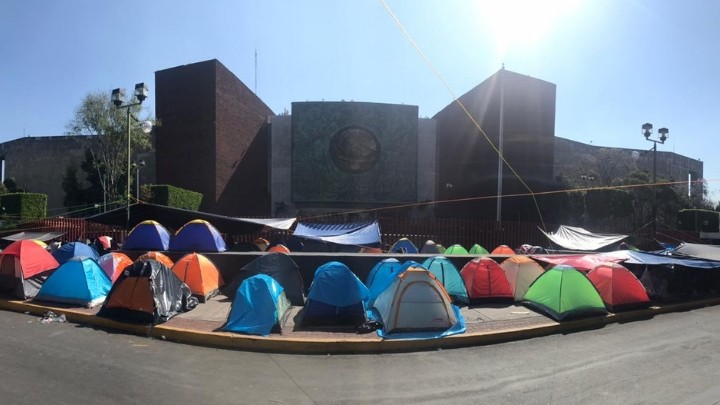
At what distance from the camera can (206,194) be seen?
3098 centimetres

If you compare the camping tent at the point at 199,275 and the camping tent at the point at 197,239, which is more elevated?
the camping tent at the point at 197,239

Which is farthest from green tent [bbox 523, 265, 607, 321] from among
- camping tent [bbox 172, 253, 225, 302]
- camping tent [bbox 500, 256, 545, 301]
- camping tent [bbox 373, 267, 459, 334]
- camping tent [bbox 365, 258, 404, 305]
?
camping tent [bbox 172, 253, 225, 302]

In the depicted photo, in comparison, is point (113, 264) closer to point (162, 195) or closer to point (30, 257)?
point (30, 257)

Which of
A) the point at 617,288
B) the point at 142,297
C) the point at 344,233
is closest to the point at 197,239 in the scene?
the point at 344,233

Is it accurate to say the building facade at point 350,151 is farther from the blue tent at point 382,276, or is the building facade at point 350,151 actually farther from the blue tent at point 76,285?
the blue tent at point 382,276

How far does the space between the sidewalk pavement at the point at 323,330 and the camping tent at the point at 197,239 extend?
3.90 metres

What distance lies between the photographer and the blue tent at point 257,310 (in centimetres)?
873

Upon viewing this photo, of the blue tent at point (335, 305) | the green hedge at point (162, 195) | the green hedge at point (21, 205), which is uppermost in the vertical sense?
the green hedge at point (162, 195)

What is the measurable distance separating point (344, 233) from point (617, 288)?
8.92 metres

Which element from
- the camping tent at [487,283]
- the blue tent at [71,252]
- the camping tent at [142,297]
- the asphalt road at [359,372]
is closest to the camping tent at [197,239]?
the blue tent at [71,252]

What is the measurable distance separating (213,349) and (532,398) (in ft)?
17.7

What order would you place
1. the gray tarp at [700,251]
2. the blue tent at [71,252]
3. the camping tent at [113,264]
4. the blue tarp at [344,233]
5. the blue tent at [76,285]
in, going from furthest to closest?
the blue tarp at [344,233] → the gray tarp at [700,251] → the blue tent at [71,252] → the camping tent at [113,264] → the blue tent at [76,285]

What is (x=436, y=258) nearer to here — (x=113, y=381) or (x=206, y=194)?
(x=113, y=381)

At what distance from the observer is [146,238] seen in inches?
638
